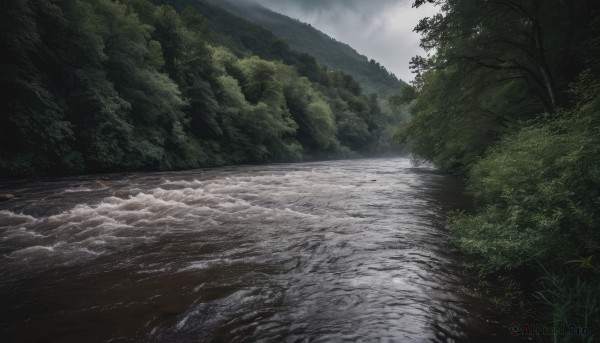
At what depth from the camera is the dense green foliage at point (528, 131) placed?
4004 mm

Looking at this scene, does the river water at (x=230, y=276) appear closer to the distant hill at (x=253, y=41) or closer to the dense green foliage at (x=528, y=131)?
the dense green foliage at (x=528, y=131)

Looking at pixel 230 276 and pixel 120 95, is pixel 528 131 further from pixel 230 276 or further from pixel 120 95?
pixel 120 95

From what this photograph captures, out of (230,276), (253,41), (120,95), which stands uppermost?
(253,41)

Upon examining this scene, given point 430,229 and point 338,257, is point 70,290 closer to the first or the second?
point 338,257

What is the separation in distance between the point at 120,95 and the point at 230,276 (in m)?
22.4

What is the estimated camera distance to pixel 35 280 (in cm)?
486

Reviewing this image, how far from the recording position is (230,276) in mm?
4996

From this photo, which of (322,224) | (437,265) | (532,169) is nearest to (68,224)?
(322,224)

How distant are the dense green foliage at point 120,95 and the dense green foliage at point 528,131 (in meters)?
17.8

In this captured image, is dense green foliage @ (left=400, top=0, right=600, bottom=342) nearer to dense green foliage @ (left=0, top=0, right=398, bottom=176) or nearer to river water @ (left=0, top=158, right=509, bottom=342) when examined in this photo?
river water @ (left=0, top=158, right=509, bottom=342)

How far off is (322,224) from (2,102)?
17.0m

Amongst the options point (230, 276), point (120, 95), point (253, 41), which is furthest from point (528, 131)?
point (253, 41)

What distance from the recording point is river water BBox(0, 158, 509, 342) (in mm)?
3592

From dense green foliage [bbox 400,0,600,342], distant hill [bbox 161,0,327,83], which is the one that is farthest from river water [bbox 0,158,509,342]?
distant hill [bbox 161,0,327,83]
